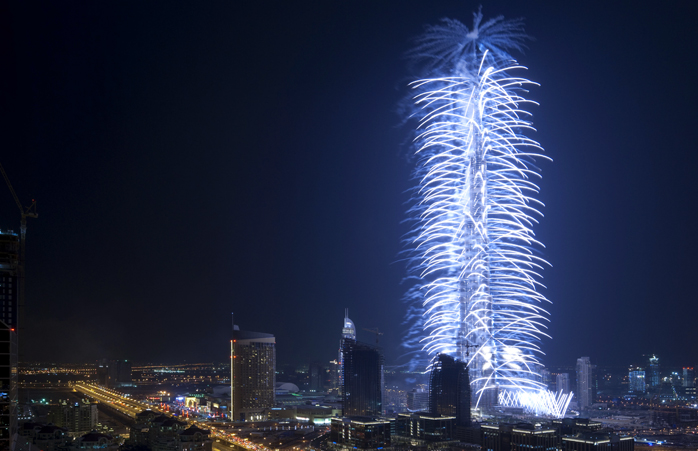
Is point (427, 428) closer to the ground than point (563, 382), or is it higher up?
higher up

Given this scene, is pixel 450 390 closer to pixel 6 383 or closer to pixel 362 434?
pixel 362 434

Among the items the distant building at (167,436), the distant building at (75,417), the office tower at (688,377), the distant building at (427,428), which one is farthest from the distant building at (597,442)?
the office tower at (688,377)

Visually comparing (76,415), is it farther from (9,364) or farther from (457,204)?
(9,364)

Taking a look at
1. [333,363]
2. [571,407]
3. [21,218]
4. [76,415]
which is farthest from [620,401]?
[21,218]

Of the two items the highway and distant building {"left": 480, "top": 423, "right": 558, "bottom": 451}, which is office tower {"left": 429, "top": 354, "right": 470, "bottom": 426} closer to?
distant building {"left": 480, "top": 423, "right": 558, "bottom": 451}

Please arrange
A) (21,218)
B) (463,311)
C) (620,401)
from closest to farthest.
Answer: (21,218)
(463,311)
(620,401)

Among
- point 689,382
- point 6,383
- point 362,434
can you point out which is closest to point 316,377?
point 689,382

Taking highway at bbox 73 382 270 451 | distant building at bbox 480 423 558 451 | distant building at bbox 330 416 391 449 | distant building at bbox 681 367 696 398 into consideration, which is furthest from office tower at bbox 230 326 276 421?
distant building at bbox 681 367 696 398

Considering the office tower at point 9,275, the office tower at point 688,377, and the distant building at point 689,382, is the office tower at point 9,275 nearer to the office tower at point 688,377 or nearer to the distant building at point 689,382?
the distant building at point 689,382
